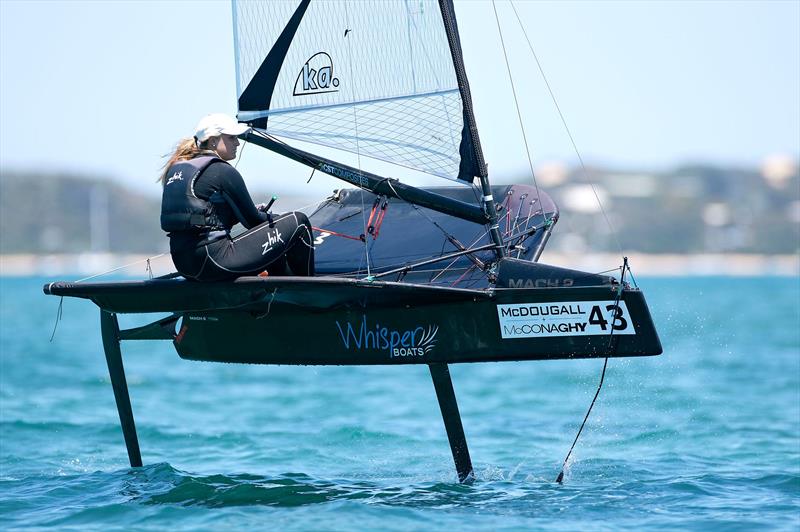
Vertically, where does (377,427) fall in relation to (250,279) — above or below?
below

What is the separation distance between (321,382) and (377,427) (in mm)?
4456

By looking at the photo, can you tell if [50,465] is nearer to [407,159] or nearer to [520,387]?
[407,159]

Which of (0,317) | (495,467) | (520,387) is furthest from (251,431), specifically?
(0,317)

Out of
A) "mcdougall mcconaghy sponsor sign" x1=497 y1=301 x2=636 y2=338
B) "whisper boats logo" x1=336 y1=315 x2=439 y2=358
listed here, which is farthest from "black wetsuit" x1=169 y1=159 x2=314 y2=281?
"mcdougall mcconaghy sponsor sign" x1=497 y1=301 x2=636 y2=338

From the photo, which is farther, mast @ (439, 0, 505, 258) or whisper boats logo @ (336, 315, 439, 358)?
mast @ (439, 0, 505, 258)

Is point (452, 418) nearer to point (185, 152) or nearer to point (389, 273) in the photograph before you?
point (389, 273)

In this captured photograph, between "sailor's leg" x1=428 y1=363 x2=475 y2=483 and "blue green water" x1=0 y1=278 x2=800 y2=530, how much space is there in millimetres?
114

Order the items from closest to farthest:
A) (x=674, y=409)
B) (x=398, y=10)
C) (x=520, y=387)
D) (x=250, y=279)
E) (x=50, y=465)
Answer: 1. (x=250, y=279)
2. (x=398, y=10)
3. (x=50, y=465)
4. (x=674, y=409)
5. (x=520, y=387)

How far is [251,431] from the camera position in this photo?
9305 millimetres

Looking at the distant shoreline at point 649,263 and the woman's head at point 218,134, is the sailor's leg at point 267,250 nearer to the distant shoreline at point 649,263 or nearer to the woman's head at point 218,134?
the woman's head at point 218,134

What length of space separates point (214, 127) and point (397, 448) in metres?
3.41

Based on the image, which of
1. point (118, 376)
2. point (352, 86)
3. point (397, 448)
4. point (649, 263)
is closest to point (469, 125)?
point (352, 86)

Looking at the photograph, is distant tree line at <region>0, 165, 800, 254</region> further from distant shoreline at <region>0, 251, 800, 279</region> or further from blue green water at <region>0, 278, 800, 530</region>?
blue green water at <region>0, 278, 800, 530</region>

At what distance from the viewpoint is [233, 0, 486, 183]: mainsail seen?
6066 mm
